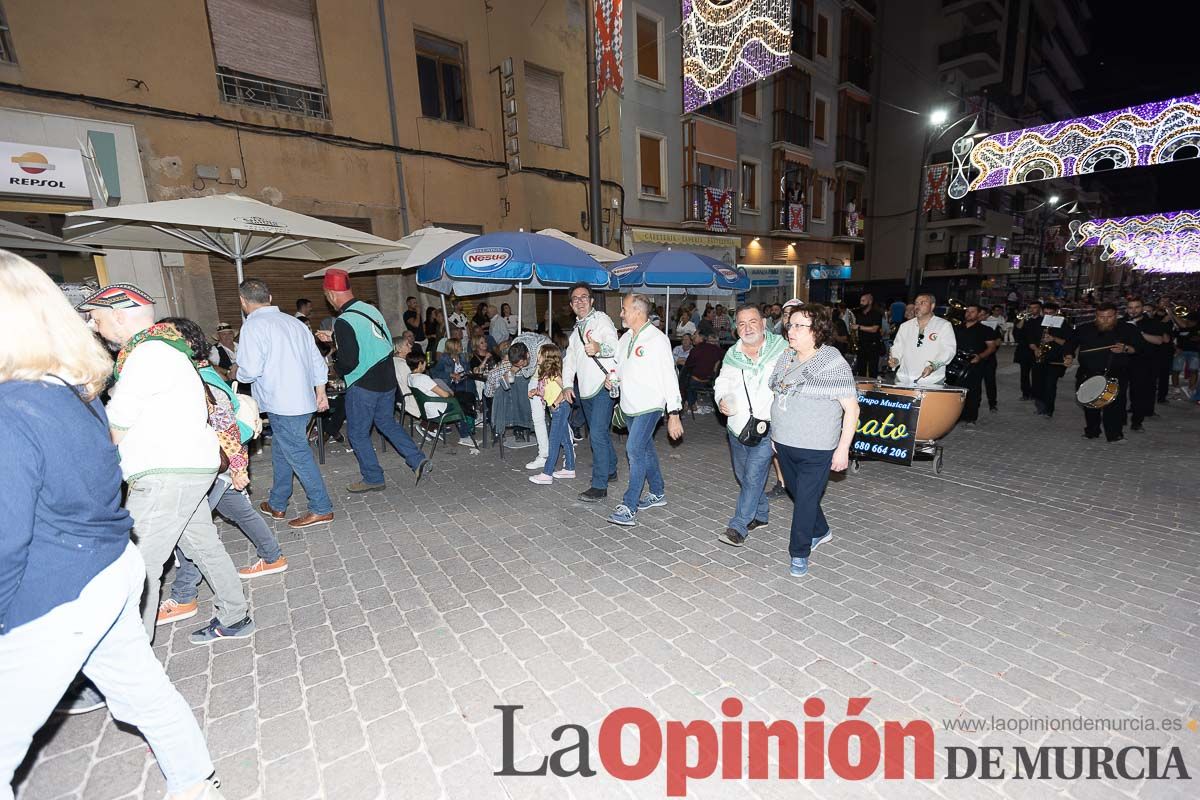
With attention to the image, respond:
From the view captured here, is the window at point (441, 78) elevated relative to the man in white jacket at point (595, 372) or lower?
elevated

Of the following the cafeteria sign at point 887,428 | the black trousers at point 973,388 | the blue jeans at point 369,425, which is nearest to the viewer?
the blue jeans at point 369,425

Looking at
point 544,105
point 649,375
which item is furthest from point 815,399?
point 544,105

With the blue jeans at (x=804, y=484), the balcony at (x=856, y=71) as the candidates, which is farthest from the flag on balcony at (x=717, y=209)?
the blue jeans at (x=804, y=484)

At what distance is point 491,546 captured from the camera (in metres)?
4.45

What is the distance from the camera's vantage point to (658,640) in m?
3.17

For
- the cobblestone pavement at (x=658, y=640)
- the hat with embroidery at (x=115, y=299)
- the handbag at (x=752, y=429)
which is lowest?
the cobblestone pavement at (x=658, y=640)

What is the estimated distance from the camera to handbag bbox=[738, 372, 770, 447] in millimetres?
4051

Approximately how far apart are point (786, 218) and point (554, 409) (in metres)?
21.3

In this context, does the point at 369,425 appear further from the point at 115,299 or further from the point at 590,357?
the point at 115,299

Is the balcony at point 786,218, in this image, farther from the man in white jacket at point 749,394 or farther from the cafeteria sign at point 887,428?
the man in white jacket at point 749,394

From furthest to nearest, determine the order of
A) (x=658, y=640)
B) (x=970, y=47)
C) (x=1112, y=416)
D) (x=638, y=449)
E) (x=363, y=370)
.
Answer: (x=970, y=47)
(x=1112, y=416)
(x=363, y=370)
(x=638, y=449)
(x=658, y=640)

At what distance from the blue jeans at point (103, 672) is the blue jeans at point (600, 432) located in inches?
147

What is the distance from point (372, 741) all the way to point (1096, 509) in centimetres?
651

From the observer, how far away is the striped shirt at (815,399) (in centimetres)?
355
